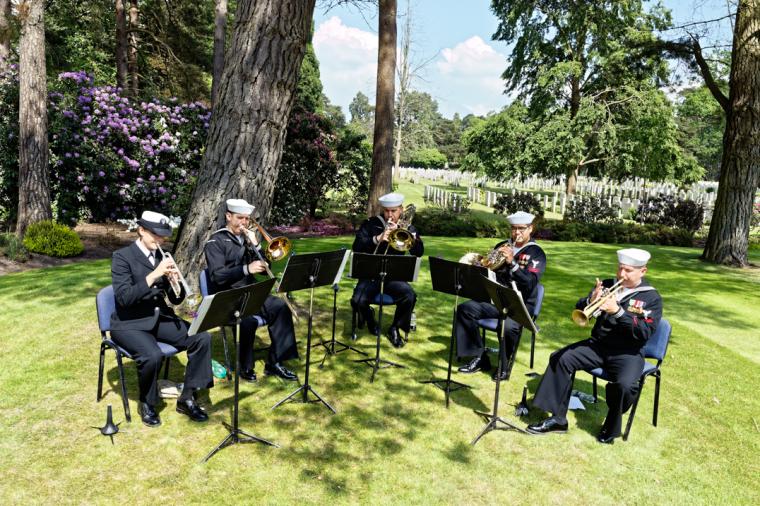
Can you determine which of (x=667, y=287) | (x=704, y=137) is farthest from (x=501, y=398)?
(x=704, y=137)

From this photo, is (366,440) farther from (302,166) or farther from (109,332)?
(302,166)

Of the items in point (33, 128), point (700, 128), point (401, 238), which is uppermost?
point (700, 128)

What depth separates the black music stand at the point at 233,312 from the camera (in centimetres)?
458

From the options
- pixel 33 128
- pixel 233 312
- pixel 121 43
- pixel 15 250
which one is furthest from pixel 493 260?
pixel 121 43

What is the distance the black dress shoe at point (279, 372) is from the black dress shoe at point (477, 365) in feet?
7.35

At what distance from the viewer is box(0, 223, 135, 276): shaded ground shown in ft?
39.3

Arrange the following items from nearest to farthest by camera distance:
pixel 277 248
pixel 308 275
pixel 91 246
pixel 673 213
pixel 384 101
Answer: pixel 308 275
pixel 277 248
pixel 91 246
pixel 384 101
pixel 673 213

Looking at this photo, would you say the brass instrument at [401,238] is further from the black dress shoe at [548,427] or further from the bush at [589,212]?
the bush at [589,212]

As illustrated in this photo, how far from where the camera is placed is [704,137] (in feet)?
269

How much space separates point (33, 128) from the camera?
43.8ft

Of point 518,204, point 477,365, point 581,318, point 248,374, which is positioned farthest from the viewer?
point 518,204

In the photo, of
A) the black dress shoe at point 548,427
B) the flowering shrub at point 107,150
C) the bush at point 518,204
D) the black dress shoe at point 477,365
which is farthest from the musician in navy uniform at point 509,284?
the bush at point 518,204

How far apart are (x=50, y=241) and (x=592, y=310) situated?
1274 centimetres

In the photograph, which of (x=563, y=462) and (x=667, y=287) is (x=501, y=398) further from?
(x=667, y=287)
